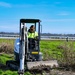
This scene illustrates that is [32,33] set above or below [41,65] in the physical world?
above

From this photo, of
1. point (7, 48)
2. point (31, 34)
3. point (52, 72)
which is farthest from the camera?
point (7, 48)

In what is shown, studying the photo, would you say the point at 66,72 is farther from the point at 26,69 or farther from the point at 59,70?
the point at 26,69

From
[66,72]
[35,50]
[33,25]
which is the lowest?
[66,72]

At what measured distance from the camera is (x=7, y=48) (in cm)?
2797

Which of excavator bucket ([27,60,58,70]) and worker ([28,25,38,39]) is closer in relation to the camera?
excavator bucket ([27,60,58,70])

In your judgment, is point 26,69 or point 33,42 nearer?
point 26,69

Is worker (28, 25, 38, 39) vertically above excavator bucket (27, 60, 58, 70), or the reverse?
worker (28, 25, 38, 39)

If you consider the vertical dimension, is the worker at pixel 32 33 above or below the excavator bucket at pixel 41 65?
above

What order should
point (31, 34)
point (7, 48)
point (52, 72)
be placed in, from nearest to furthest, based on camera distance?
point (52, 72) → point (31, 34) → point (7, 48)

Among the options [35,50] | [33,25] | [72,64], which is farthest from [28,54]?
[72,64]

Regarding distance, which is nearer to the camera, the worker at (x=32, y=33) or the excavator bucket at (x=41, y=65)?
the excavator bucket at (x=41, y=65)

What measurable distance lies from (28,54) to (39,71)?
1.44 m

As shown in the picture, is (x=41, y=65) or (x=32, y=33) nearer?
(x=41, y=65)

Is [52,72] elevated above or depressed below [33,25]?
below
